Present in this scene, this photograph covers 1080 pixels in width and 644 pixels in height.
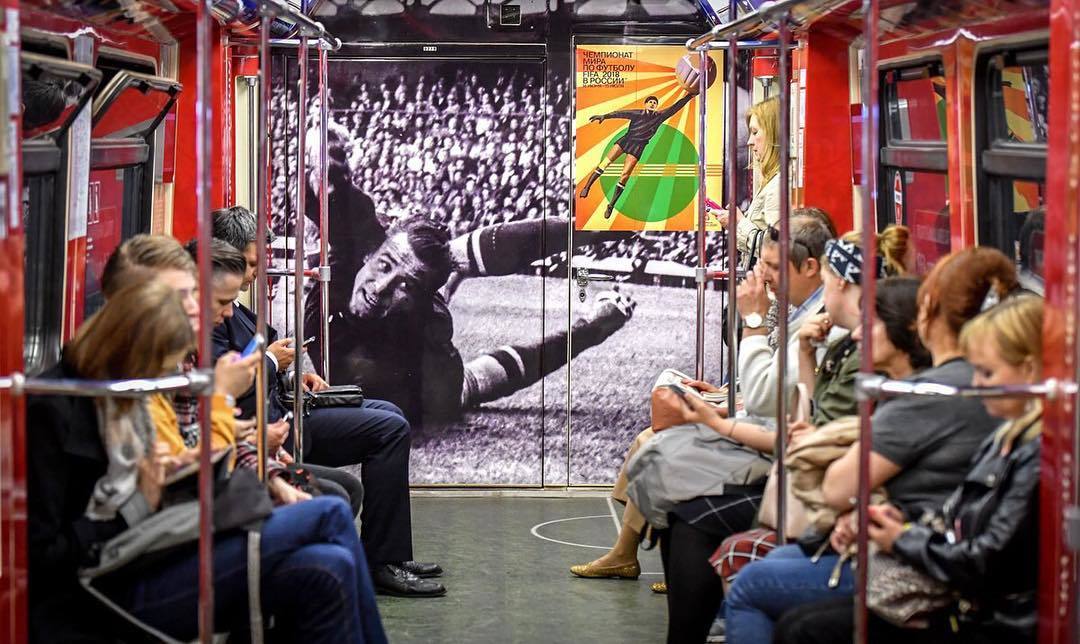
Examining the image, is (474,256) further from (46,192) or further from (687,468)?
(46,192)

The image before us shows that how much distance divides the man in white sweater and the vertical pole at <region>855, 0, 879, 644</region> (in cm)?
112

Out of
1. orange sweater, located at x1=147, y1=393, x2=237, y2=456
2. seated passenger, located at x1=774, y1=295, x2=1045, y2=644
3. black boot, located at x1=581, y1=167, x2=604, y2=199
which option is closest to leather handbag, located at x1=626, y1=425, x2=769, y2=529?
seated passenger, located at x1=774, y1=295, x2=1045, y2=644

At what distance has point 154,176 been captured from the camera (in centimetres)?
431

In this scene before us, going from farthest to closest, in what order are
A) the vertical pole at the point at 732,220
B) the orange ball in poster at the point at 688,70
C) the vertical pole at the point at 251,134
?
the orange ball in poster at the point at 688,70, the vertical pole at the point at 251,134, the vertical pole at the point at 732,220

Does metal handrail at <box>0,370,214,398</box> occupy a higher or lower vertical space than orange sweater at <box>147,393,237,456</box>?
higher

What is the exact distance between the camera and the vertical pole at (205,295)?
2.67m

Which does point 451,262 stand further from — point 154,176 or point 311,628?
point 311,628

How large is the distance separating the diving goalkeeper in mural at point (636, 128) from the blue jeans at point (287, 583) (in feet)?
11.0

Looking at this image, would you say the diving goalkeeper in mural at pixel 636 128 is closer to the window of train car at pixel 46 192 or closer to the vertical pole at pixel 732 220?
the vertical pole at pixel 732 220

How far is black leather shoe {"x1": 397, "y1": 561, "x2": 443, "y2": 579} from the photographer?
16.7ft

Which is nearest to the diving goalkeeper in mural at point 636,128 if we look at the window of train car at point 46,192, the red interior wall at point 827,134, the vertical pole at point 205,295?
the red interior wall at point 827,134

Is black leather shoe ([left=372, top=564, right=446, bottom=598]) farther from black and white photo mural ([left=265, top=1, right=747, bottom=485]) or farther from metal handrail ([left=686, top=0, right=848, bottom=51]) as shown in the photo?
metal handrail ([left=686, top=0, right=848, bottom=51])

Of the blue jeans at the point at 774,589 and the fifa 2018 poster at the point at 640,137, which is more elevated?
the fifa 2018 poster at the point at 640,137

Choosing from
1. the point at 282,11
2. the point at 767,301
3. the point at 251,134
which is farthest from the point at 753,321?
the point at 251,134
